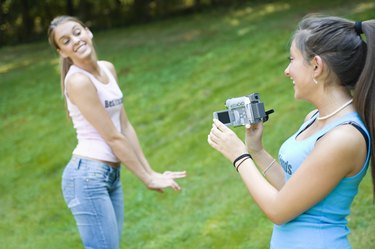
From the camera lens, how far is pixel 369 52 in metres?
1.96

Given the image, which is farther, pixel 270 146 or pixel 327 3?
pixel 327 3

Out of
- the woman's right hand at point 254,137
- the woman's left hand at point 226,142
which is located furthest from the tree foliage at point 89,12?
the woman's left hand at point 226,142

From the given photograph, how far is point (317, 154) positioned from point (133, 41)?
11.8 metres

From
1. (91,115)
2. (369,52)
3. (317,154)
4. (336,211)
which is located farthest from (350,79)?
(91,115)

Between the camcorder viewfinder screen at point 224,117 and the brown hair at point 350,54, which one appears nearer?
the brown hair at point 350,54

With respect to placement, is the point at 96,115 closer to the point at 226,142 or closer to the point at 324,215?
the point at 226,142

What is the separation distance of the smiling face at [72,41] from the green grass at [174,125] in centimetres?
209

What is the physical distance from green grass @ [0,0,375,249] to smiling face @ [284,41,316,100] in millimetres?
2321

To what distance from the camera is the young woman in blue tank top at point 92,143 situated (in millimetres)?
3027

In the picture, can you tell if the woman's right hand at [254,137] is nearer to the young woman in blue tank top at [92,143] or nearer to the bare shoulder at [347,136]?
the bare shoulder at [347,136]

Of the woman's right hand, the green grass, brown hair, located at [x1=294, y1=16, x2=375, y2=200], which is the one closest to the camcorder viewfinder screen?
the woman's right hand

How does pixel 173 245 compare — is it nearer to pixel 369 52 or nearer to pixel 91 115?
pixel 91 115

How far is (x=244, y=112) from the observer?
Result: 2.31m

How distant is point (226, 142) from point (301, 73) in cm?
38
